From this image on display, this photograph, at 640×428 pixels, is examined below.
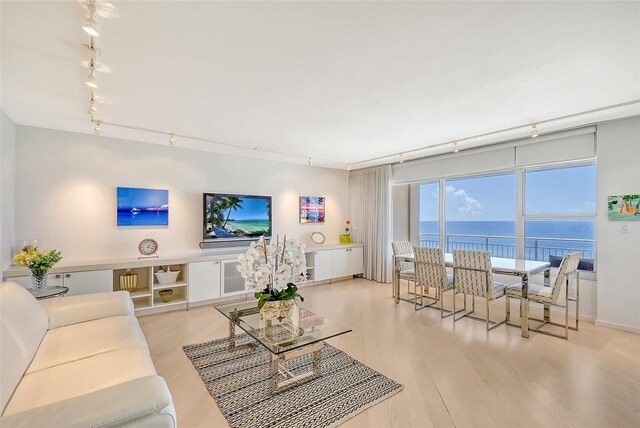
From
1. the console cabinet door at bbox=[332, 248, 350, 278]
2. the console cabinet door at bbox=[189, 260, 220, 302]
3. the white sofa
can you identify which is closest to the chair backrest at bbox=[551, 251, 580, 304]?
the console cabinet door at bbox=[332, 248, 350, 278]

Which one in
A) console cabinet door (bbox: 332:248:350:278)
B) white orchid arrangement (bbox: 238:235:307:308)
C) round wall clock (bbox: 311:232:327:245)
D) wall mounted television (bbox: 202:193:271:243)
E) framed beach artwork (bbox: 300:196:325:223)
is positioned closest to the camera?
white orchid arrangement (bbox: 238:235:307:308)

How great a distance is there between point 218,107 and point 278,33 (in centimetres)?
141

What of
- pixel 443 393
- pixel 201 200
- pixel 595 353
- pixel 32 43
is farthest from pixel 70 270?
pixel 595 353

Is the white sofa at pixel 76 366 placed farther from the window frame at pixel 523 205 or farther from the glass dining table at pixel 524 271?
the window frame at pixel 523 205

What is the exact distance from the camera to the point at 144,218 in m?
4.30

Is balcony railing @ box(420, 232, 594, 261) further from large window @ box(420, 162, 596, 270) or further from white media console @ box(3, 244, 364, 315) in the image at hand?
white media console @ box(3, 244, 364, 315)

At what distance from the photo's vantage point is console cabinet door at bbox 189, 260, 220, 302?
167 inches

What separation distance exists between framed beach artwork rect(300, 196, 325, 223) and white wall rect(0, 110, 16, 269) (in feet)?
13.5

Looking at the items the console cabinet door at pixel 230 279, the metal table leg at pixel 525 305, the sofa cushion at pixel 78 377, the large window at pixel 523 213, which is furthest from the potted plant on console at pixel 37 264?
the large window at pixel 523 213

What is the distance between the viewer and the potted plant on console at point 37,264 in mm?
2795

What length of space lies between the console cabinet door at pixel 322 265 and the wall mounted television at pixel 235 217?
1.02 m

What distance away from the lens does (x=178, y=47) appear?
1962 millimetres

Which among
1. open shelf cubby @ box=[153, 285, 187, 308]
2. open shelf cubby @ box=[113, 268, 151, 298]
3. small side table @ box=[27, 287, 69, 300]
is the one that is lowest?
open shelf cubby @ box=[153, 285, 187, 308]

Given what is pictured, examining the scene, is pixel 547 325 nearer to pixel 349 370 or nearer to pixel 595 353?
pixel 595 353
